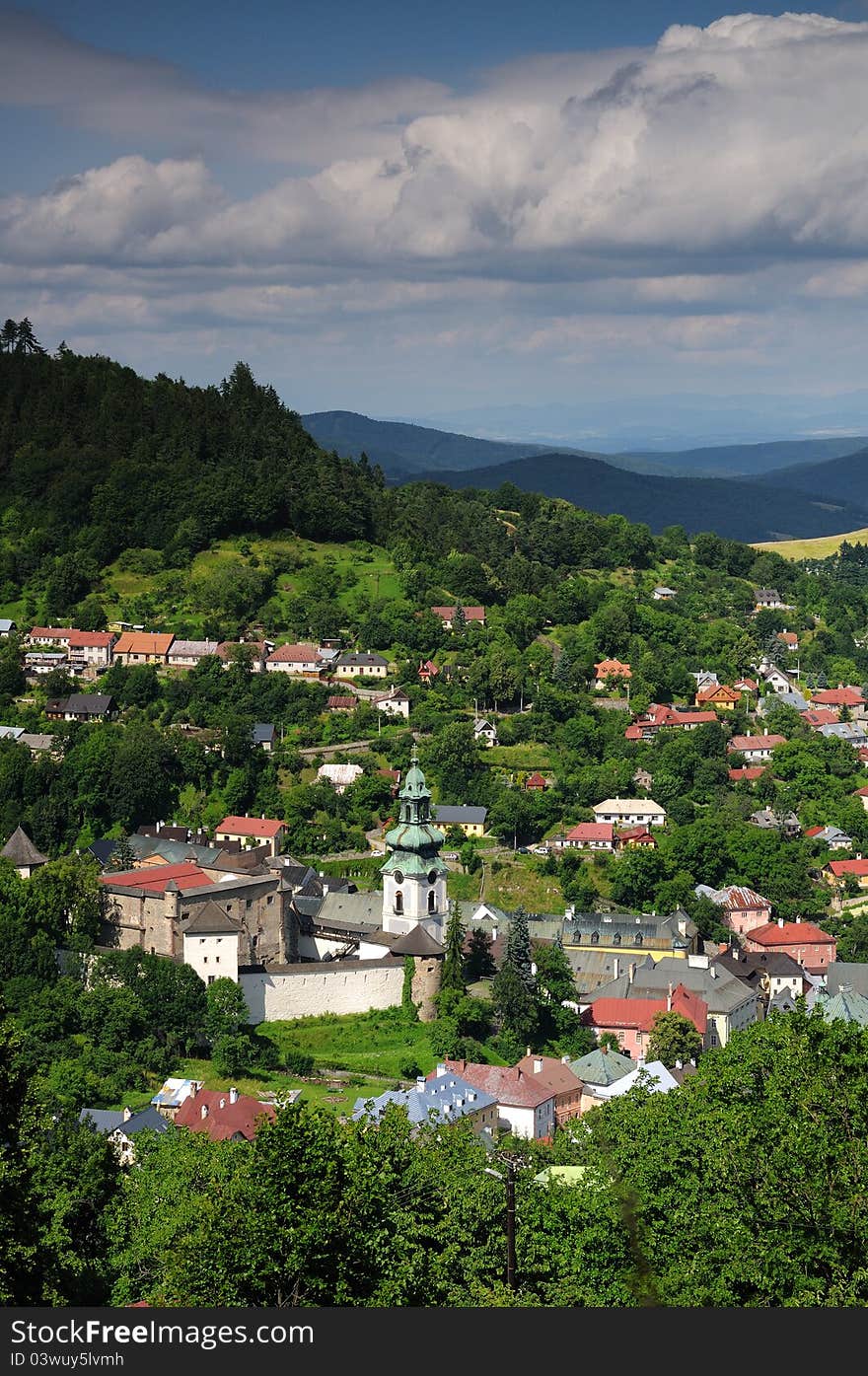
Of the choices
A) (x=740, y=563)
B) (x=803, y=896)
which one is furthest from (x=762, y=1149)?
(x=740, y=563)

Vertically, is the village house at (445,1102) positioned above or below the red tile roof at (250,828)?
below

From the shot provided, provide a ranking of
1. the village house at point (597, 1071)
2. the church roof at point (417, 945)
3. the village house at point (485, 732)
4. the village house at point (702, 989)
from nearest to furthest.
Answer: the village house at point (597, 1071), the church roof at point (417, 945), the village house at point (702, 989), the village house at point (485, 732)

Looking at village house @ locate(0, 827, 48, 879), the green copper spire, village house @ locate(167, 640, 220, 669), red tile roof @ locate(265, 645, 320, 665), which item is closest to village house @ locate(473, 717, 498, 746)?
red tile roof @ locate(265, 645, 320, 665)

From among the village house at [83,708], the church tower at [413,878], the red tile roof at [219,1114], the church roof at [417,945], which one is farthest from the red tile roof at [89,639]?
the red tile roof at [219,1114]

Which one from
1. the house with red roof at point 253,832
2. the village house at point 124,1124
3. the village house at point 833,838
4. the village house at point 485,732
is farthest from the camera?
the village house at point 485,732

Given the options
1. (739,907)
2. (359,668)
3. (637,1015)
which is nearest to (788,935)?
(739,907)

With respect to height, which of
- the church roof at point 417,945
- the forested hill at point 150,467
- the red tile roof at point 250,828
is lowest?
the church roof at point 417,945

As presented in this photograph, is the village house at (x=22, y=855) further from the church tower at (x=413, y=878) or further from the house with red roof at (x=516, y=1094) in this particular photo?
the house with red roof at (x=516, y=1094)
